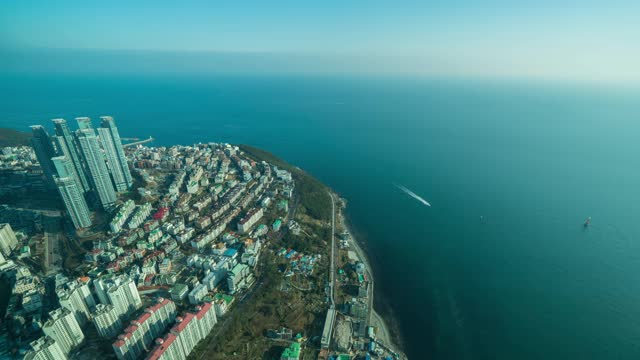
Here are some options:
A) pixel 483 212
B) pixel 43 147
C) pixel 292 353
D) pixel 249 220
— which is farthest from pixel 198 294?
pixel 483 212

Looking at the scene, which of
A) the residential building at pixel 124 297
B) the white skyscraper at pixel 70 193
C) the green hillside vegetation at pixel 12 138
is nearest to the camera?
the residential building at pixel 124 297

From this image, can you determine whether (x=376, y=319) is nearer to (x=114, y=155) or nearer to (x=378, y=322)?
(x=378, y=322)

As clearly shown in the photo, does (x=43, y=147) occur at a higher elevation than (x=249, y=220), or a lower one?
higher

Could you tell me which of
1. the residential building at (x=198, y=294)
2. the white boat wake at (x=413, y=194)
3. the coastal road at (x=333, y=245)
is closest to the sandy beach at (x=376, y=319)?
the coastal road at (x=333, y=245)

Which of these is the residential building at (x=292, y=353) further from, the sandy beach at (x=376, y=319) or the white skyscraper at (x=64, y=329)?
the white skyscraper at (x=64, y=329)

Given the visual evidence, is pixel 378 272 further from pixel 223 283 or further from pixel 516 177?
pixel 516 177

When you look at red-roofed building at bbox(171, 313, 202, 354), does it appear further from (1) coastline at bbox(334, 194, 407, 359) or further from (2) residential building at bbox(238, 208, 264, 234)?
(2) residential building at bbox(238, 208, 264, 234)

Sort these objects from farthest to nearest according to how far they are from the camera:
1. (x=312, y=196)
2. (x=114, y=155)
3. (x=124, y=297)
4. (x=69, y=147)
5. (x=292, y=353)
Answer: (x=312, y=196) < (x=114, y=155) < (x=69, y=147) < (x=124, y=297) < (x=292, y=353)
